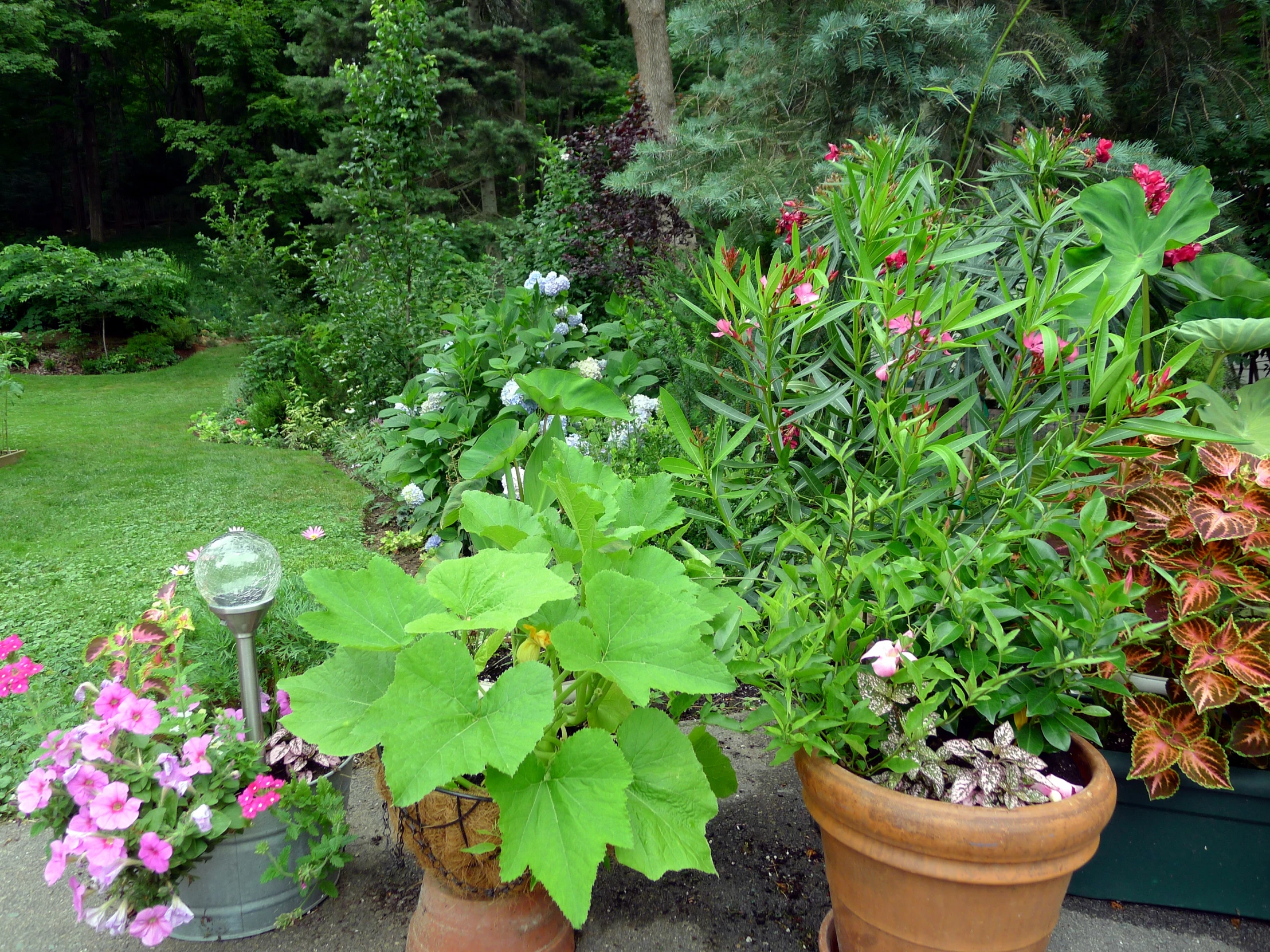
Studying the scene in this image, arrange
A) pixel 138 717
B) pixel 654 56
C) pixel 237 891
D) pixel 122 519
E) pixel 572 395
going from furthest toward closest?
pixel 654 56, pixel 122 519, pixel 572 395, pixel 237 891, pixel 138 717

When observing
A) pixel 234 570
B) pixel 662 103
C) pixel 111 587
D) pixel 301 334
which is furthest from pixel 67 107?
pixel 234 570

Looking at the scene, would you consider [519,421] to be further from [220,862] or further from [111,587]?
[111,587]

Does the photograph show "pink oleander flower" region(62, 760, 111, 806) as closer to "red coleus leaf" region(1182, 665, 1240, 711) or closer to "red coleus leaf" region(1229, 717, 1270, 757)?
"red coleus leaf" region(1182, 665, 1240, 711)

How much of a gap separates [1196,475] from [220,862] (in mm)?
2245

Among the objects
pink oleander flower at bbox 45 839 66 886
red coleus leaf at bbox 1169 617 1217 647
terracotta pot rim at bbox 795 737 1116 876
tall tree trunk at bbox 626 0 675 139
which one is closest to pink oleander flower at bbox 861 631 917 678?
terracotta pot rim at bbox 795 737 1116 876

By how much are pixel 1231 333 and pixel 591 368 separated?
2.26 m

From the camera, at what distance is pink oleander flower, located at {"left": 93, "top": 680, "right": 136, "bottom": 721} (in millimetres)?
1424

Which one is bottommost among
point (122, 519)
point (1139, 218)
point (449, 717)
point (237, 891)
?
point (122, 519)

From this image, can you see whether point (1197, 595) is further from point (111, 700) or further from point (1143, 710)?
point (111, 700)

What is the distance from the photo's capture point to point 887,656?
4.07 feet

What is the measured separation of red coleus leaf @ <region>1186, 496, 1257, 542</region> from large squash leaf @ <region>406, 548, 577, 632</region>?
117 centimetres

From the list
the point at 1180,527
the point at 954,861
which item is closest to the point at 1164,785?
the point at 1180,527

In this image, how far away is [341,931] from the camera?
1592 millimetres

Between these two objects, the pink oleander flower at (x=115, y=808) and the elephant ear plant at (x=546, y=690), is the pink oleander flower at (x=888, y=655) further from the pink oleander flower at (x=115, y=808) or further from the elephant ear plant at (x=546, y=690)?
the pink oleander flower at (x=115, y=808)
